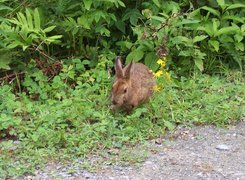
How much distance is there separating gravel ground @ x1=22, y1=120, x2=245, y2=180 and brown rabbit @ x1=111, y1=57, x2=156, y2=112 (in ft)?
1.95

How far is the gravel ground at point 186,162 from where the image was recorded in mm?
5297

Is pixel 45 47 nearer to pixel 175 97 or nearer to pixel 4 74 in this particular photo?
pixel 4 74

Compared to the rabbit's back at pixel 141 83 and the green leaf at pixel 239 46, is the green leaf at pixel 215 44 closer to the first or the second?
the green leaf at pixel 239 46

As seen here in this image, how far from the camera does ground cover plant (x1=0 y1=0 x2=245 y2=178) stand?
6102mm

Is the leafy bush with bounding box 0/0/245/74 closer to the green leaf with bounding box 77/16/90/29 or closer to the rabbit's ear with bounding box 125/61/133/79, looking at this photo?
the green leaf with bounding box 77/16/90/29

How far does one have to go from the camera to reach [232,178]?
529 centimetres

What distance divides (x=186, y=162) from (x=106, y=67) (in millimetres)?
2387

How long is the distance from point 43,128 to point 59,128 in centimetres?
16

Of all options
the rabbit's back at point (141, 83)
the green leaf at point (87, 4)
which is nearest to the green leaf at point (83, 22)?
the green leaf at point (87, 4)

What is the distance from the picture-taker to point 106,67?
762cm

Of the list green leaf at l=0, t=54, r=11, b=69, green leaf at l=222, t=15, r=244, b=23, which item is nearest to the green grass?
green leaf at l=0, t=54, r=11, b=69

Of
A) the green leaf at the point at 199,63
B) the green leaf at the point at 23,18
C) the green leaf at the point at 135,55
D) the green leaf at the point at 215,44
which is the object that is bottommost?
the green leaf at the point at 199,63

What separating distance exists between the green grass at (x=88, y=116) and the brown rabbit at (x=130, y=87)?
0.35 ft

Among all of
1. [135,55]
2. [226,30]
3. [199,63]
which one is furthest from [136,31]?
[226,30]
